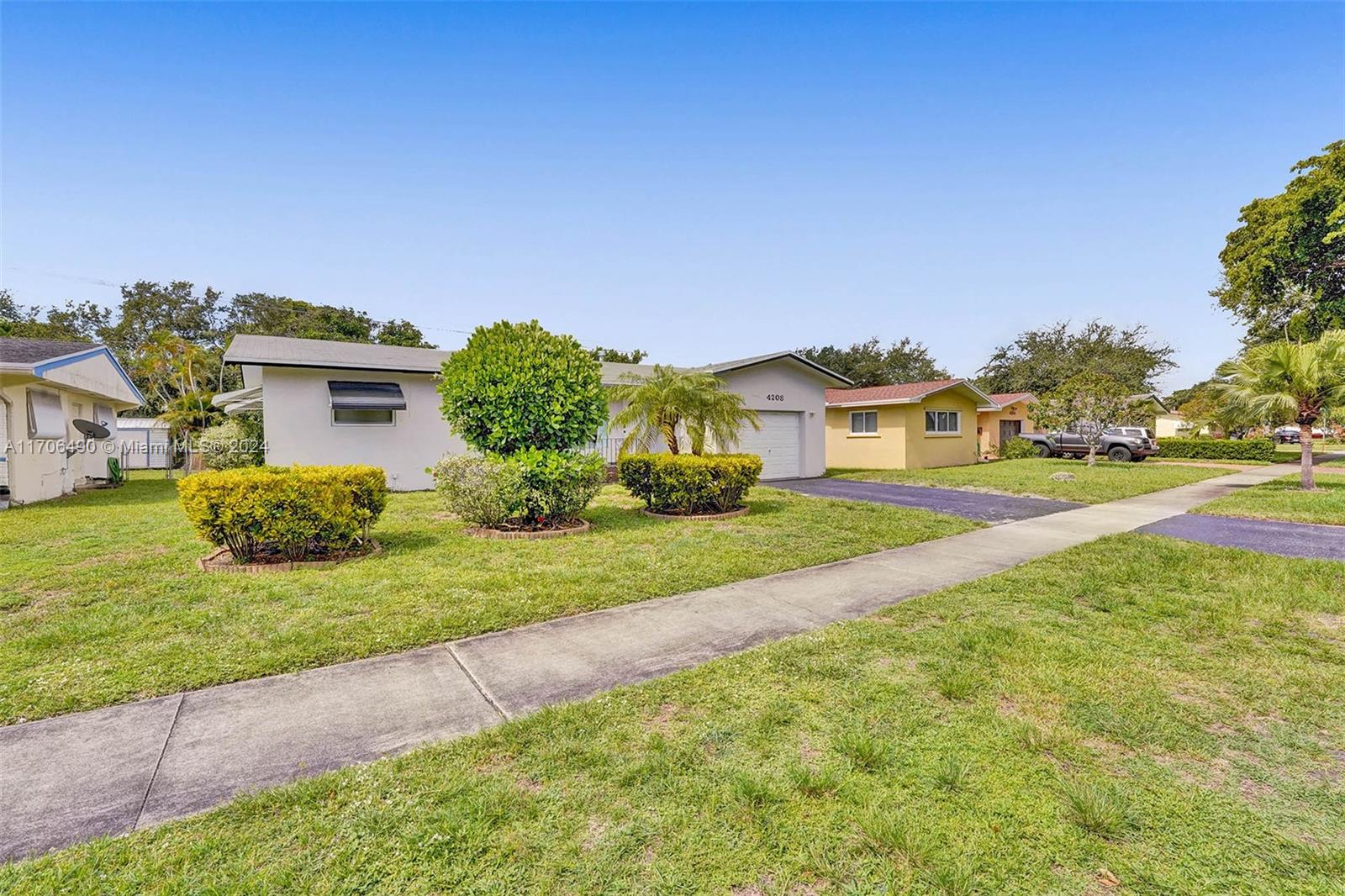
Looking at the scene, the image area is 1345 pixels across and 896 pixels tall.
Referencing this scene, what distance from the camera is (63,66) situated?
32.8 feet

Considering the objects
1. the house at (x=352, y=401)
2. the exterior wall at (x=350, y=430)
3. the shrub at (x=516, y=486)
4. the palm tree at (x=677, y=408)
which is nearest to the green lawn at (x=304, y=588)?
the shrub at (x=516, y=486)

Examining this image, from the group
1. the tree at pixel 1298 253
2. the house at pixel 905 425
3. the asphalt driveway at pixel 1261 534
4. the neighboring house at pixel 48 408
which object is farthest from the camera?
the tree at pixel 1298 253

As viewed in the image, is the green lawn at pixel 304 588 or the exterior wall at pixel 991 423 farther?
the exterior wall at pixel 991 423

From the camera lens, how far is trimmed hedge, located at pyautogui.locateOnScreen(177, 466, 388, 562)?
18.8 feet

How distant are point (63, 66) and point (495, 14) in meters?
8.08

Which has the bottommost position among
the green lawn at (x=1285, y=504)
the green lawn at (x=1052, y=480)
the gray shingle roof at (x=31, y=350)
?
the green lawn at (x=1285, y=504)

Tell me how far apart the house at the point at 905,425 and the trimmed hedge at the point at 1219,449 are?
9253mm

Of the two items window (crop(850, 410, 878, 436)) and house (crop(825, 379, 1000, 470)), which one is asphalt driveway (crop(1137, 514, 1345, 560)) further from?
window (crop(850, 410, 878, 436))

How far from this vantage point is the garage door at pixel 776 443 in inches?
692

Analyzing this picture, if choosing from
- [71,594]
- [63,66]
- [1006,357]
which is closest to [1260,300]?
[1006,357]

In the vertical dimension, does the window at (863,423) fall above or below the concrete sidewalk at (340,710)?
above

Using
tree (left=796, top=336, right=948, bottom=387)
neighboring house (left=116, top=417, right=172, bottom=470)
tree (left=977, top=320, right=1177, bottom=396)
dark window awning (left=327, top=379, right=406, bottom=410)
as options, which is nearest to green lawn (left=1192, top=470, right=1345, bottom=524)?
dark window awning (left=327, top=379, right=406, bottom=410)

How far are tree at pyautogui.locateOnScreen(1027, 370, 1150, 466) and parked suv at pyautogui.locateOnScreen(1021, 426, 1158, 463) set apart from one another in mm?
2284

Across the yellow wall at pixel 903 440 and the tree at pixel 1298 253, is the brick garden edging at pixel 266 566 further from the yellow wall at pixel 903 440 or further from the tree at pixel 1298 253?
the tree at pixel 1298 253
